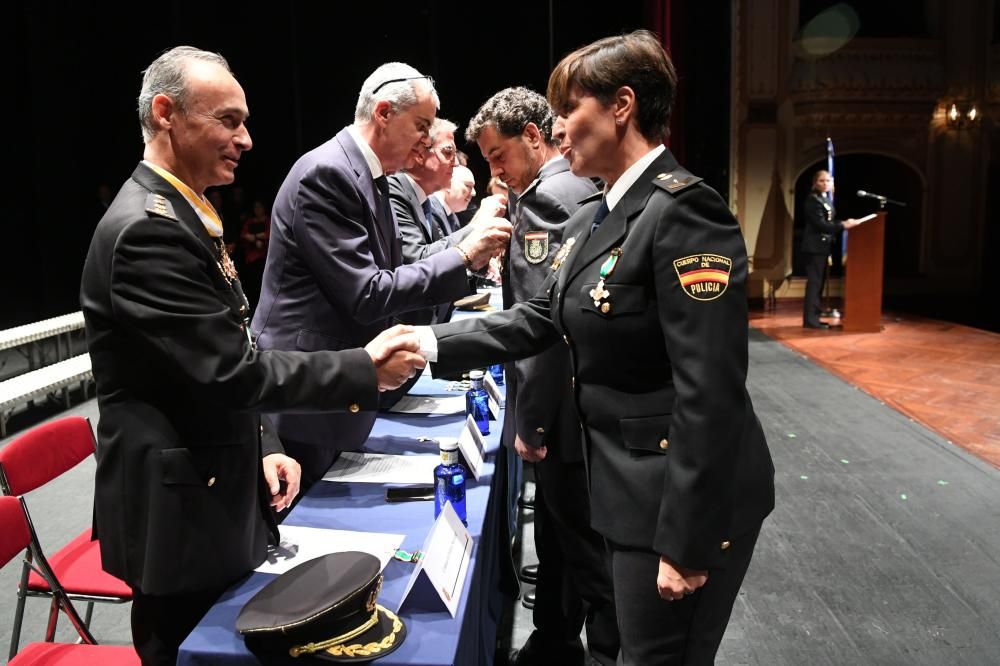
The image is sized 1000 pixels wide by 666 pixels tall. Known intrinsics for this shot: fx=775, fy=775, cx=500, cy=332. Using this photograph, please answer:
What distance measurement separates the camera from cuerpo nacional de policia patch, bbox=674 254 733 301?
126cm

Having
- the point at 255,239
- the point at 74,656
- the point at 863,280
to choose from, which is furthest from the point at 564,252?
the point at 255,239

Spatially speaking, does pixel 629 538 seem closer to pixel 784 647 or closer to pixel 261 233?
pixel 784 647

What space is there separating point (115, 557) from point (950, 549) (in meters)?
3.26

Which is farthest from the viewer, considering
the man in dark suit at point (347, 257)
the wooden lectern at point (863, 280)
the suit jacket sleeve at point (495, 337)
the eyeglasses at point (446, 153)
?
the wooden lectern at point (863, 280)

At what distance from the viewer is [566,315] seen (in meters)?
1.48

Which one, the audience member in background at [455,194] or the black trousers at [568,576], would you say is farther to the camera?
the audience member in background at [455,194]

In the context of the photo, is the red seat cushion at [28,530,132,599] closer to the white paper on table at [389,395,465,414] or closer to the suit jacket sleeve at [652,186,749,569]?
the white paper on table at [389,395,465,414]

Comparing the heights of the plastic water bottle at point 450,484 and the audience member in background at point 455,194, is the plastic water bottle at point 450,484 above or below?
below

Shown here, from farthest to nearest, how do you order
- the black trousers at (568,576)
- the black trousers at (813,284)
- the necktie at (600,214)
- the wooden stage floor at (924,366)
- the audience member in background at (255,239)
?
the audience member in background at (255,239) → the black trousers at (813,284) → the wooden stage floor at (924,366) → the black trousers at (568,576) → the necktie at (600,214)

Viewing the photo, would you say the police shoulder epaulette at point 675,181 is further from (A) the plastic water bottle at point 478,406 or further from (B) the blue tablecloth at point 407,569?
(A) the plastic water bottle at point 478,406

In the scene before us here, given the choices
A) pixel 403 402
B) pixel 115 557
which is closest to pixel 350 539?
pixel 115 557

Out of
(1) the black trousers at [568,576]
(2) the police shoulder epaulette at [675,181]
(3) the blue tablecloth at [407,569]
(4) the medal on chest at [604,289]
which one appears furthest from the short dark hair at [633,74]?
(1) the black trousers at [568,576]

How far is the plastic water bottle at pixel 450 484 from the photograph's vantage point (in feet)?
5.69

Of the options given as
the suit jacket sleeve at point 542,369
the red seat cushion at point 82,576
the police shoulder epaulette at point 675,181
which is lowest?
the red seat cushion at point 82,576
